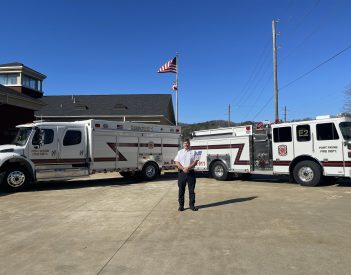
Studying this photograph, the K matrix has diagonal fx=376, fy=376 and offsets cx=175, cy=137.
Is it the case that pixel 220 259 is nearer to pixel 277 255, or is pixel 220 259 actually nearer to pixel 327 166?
pixel 277 255

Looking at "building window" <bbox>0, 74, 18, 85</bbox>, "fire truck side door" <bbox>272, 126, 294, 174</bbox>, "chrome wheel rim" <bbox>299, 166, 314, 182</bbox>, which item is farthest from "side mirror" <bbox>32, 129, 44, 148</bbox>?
"building window" <bbox>0, 74, 18, 85</bbox>

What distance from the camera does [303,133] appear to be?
47.0ft

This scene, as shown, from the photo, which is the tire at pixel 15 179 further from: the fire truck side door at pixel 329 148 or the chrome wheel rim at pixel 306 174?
the fire truck side door at pixel 329 148

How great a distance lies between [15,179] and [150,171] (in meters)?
6.33

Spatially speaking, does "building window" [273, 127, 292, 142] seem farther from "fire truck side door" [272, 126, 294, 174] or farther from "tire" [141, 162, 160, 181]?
"tire" [141, 162, 160, 181]

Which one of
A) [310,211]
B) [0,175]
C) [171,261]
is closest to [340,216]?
[310,211]

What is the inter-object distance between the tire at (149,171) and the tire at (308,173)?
6.67 metres

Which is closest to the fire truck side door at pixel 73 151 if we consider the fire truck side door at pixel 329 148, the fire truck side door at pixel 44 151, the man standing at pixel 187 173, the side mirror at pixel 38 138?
the fire truck side door at pixel 44 151

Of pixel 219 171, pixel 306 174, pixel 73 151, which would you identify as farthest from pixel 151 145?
pixel 306 174

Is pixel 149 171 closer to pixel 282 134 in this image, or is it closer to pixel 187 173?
pixel 282 134

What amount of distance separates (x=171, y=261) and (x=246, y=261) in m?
1.06

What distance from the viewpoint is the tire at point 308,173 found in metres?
13.7

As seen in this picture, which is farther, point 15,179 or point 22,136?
point 22,136

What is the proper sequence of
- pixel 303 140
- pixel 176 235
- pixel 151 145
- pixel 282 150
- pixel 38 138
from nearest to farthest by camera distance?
1. pixel 176 235
2. pixel 303 140
3. pixel 38 138
4. pixel 282 150
5. pixel 151 145
